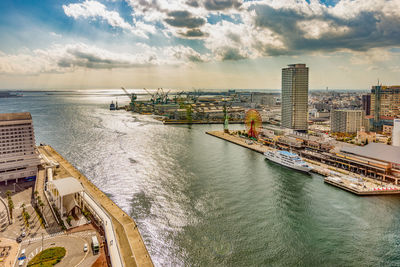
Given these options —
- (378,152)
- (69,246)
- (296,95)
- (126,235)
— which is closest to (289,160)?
(378,152)

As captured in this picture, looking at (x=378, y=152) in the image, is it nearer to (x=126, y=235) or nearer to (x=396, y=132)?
(x=396, y=132)

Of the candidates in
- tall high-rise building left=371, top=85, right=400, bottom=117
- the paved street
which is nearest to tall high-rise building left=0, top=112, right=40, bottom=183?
the paved street

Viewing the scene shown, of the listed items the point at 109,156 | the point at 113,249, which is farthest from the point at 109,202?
the point at 109,156

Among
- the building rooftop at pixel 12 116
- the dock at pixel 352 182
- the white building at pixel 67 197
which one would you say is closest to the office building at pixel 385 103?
the dock at pixel 352 182

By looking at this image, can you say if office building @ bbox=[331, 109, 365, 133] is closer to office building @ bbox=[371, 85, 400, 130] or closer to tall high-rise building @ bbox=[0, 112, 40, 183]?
office building @ bbox=[371, 85, 400, 130]

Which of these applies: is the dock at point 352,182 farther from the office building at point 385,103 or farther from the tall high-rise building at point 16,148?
the office building at point 385,103
